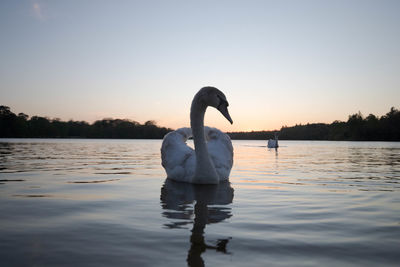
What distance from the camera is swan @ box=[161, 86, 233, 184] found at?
22.1 ft

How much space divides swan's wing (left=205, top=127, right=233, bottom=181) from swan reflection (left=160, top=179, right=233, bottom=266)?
35 cm

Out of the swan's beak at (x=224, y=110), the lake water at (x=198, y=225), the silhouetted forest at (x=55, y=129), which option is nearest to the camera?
the lake water at (x=198, y=225)

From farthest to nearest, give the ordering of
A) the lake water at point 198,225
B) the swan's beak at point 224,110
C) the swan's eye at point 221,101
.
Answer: the swan's eye at point 221,101 < the swan's beak at point 224,110 < the lake water at point 198,225

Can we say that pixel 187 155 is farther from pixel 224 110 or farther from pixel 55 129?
pixel 55 129

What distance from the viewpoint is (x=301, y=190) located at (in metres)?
6.38

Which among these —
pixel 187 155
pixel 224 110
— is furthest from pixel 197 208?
pixel 187 155

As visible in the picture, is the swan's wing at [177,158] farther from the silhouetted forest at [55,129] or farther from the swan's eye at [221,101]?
the silhouetted forest at [55,129]

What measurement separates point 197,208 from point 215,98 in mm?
2662

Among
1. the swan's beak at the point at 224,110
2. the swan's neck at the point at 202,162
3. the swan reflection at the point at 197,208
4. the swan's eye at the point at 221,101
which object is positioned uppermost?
the swan's eye at the point at 221,101

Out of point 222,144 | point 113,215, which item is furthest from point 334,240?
point 222,144

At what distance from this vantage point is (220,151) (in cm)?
809

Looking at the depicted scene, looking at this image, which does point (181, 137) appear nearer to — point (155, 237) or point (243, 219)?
point (243, 219)

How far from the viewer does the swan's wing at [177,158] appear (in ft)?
23.7

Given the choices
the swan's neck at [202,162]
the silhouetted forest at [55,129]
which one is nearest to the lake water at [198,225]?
the swan's neck at [202,162]
